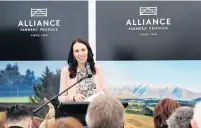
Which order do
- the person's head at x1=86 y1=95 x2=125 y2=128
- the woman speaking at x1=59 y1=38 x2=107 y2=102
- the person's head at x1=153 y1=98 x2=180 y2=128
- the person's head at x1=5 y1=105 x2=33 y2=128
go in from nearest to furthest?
the person's head at x1=86 y1=95 x2=125 y2=128 → the person's head at x1=153 y1=98 x2=180 y2=128 → the person's head at x1=5 y1=105 x2=33 y2=128 → the woman speaking at x1=59 y1=38 x2=107 y2=102

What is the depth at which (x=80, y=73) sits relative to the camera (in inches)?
195

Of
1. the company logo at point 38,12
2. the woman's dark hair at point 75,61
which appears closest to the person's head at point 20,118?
the woman's dark hair at point 75,61

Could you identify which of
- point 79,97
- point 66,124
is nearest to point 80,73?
point 79,97

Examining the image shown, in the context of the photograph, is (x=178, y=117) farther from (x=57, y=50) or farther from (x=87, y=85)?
(x=57, y=50)

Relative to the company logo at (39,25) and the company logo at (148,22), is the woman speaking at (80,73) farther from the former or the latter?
the company logo at (148,22)

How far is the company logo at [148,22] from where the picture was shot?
17.0 feet

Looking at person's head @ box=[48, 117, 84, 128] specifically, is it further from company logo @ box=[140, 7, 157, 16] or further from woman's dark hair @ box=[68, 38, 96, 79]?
company logo @ box=[140, 7, 157, 16]

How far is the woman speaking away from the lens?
16.0 ft

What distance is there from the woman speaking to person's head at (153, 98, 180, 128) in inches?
54.9

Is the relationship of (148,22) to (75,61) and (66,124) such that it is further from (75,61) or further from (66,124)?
(66,124)

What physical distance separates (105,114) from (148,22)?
287cm

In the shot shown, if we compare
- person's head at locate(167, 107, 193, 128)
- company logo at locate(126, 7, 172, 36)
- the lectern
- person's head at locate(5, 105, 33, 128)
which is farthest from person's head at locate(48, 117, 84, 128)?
company logo at locate(126, 7, 172, 36)

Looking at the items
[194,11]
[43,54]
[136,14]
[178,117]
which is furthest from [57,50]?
[178,117]

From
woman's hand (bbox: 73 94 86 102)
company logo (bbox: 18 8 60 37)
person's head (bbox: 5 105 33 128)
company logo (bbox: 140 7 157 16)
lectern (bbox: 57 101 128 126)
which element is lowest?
person's head (bbox: 5 105 33 128)
